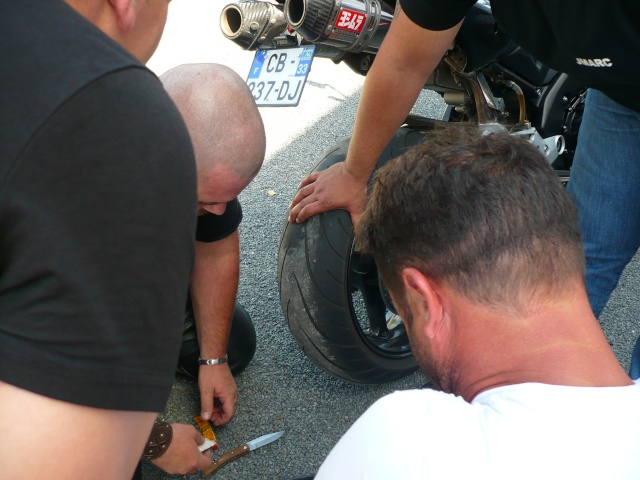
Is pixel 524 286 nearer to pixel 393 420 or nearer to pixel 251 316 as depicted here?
pixel 393 420

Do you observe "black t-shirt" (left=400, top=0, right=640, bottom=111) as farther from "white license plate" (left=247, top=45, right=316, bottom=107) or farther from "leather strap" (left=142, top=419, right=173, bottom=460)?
"leather strap" (left=142, top=419, right=173, bottom=460)

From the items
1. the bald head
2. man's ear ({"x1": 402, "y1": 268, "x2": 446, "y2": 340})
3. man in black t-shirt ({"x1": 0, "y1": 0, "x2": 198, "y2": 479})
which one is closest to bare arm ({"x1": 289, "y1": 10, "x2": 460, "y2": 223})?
the bald head

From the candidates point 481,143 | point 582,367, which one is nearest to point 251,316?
point 481,143

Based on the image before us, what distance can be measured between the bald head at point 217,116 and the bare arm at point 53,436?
889 millimetres

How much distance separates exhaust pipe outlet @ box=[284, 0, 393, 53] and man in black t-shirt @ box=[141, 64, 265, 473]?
190 mm

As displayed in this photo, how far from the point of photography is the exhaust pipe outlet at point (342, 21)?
61.9 inches

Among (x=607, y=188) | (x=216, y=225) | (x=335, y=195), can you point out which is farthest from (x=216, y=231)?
(x=607, y=188)

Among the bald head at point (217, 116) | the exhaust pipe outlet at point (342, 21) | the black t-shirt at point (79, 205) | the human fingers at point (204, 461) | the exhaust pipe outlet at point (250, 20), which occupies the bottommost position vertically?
the human fingers at point (204, 461)

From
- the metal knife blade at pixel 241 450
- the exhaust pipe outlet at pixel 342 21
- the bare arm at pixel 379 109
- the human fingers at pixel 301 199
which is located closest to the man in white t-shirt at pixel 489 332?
the bare arm at pixel 379 109

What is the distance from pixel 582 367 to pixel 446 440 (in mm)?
187

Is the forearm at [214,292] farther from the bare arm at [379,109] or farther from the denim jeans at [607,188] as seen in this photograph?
the denim jeans at [607,188]

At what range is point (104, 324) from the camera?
26.7 inches

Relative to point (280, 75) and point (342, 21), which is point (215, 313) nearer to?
point (280, 75)

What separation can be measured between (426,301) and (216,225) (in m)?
0.97
